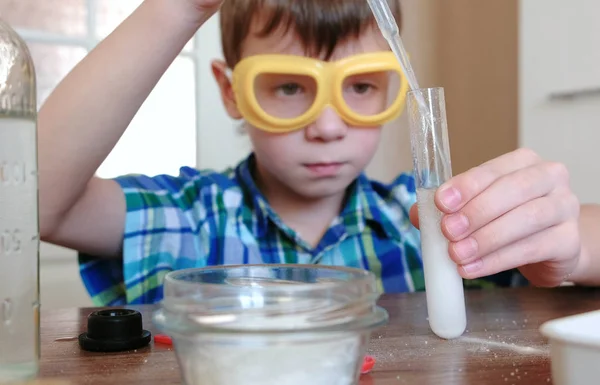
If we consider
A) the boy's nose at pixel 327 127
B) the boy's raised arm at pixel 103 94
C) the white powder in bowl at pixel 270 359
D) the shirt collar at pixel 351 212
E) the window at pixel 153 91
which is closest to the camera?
the white powder in bowl at pixel 270 359

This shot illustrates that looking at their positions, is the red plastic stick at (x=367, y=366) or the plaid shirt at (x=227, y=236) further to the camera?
the plaid shirt at (x=227, y=236)

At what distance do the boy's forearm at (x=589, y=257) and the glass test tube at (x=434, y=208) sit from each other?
1.08 feet

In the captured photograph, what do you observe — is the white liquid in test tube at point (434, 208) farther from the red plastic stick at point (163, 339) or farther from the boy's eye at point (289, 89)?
the boy's eye at point (289, 89)

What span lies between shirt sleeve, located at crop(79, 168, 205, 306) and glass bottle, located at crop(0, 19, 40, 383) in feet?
1.62

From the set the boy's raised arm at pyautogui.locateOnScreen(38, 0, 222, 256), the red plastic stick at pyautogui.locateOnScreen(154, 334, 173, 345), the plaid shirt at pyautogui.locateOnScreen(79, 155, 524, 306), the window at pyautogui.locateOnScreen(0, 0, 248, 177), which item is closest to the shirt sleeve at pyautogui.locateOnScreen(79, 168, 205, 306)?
the plaid shirt at pyautogui.locateOnScreen(79, 155, 524, 306)

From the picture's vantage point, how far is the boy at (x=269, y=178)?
2.25ft

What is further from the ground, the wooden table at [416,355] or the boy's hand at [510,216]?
the boy's hand at [510,216]

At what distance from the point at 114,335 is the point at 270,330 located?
24 cm

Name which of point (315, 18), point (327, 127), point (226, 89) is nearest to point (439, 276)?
point (327, 127)

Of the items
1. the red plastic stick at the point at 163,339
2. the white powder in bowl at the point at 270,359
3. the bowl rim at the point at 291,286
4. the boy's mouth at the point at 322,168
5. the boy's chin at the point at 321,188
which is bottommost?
the red plastic stick at the point at 163,339

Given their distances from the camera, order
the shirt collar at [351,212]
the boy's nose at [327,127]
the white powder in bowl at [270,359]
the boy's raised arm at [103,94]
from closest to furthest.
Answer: the white powder in bowl at [270,359], the boy's raised arm at [103,94], the boy's nose at [327,127], the shirt collar at [351,212]

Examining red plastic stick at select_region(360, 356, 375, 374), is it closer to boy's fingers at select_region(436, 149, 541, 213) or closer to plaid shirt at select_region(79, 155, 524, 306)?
boy's fingers at select_region(436, 149, 541, 213)

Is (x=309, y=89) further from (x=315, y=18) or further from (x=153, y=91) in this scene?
(x=153, y=91)

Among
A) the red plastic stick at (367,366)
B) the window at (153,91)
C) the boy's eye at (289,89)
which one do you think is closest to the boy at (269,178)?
the boy's eye at (289,89)
